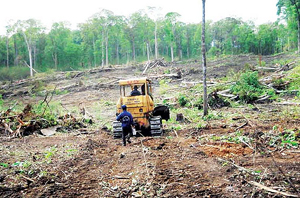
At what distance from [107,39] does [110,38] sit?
4.38 metres

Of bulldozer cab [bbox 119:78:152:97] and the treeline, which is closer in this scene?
bulldozer cab [bbox 119:78:152:97]

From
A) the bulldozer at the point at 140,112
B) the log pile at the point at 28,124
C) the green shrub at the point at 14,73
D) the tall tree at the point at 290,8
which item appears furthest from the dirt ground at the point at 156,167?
the green shrub at the point at 14,73

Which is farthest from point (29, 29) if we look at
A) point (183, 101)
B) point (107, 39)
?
point (183, 101)

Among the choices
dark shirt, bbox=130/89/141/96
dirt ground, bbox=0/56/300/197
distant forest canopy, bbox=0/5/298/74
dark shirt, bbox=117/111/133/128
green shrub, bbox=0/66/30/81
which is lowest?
dirt ground, bbox=0/56/300/197

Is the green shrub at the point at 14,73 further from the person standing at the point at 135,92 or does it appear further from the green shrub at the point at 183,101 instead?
the person standing at the point at 135,92

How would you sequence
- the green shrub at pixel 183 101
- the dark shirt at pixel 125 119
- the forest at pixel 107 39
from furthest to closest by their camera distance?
the forest at pixel 107 39, the green shrub at pixel 183 101, the dark shirt at pixel 125 119

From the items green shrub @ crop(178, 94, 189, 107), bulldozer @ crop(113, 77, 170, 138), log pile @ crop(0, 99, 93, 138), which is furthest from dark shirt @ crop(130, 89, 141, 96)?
green shrub @ crop(178, 94, 189, 107)

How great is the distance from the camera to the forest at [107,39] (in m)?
52.1

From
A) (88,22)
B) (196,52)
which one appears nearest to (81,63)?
(88,22)

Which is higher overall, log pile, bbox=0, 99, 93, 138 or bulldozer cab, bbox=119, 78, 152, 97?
bulldozer cab, bbox=119, 78, 152, 97

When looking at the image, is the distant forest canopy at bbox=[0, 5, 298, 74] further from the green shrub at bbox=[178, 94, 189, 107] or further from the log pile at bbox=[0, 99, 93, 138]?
the log pile at bbox=[0, 99, 93, 138]

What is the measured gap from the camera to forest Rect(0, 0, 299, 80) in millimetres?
52094

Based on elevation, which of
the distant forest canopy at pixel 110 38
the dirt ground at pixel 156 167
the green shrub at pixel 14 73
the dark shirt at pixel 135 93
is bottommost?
the dirt ground at pixel 156 167

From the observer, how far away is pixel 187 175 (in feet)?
18.7
